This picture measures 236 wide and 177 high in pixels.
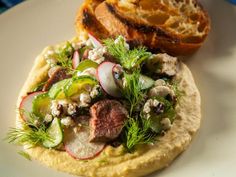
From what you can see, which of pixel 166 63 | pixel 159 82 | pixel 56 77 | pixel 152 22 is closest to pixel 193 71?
pixel 166 63

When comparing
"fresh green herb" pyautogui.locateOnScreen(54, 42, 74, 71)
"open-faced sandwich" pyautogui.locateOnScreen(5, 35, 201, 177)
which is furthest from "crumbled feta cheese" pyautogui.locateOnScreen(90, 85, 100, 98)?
"fresh green herb" pyautogui.locateOnScreen(54, 42, 74, 71)

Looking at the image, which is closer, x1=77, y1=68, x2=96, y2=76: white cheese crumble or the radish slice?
the radish slice

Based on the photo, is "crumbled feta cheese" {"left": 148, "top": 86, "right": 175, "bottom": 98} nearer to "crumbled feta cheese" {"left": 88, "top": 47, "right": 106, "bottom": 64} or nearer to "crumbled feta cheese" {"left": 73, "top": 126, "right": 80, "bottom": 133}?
"crumbled feta cheese" {"left": 88, "top": 47, "right": 106, "bottom": 64}

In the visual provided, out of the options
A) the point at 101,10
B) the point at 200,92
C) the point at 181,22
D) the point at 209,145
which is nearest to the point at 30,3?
the point at 101,10

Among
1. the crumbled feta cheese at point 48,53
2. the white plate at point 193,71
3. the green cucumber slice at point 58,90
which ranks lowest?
the white plate at point 193,71

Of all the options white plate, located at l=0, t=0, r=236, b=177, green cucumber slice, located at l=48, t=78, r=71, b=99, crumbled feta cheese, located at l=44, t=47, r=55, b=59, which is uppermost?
green cucumber slice, located at l=48, t=78, r=71, b=99

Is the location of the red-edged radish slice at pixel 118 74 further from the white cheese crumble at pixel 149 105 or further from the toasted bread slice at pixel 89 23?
the toasted bread slice at pixel 89 23

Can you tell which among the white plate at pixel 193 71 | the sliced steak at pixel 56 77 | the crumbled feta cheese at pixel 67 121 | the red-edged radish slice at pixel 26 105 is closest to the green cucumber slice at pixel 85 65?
the sliced steak at pixel 56 77
